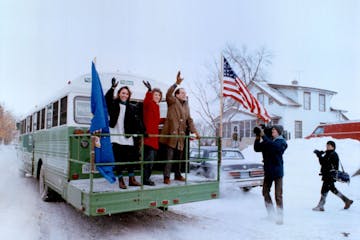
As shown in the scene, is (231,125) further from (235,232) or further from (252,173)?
(235,232)

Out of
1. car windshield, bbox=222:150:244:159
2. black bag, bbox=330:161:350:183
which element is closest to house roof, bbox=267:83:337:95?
car windshield, bbox=222:150:244:159

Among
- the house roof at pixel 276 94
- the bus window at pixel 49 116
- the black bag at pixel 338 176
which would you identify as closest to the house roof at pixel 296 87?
the house roof at pixel 276 94

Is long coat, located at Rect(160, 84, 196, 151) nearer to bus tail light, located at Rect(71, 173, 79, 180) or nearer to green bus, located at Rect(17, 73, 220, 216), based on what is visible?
green bus, located at Rect(17, 73, 220, 216)

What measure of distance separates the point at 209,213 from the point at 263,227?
151 cm

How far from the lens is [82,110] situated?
6.52 meters

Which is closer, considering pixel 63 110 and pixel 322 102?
pixel 63 110

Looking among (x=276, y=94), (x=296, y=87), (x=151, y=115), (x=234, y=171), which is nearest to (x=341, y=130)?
(x=234, y=171)

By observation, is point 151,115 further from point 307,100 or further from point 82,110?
point 307,100

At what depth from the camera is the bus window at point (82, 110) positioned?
643 cm

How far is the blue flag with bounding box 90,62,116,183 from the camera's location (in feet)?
17.5

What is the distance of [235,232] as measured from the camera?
5828mm

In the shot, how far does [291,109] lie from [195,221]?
2383 cm

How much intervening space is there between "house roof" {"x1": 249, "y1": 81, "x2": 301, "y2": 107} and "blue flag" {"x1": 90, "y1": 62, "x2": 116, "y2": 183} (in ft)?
78.8

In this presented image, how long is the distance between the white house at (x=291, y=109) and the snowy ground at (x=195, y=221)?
18.9 m
